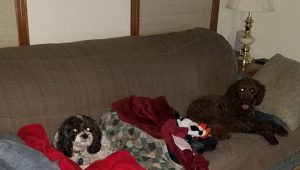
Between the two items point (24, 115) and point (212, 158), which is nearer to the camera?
point (24, 115)

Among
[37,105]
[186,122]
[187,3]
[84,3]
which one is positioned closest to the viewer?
[37,105]

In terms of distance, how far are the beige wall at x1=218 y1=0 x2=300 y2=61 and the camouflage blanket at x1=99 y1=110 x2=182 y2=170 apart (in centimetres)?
171

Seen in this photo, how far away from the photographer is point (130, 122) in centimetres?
178

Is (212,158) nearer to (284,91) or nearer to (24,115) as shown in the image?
(284,91)

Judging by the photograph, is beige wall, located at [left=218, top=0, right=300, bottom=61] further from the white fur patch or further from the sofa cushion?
the white fur patch

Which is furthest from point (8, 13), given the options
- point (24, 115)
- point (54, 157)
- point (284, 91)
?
point (284, 91)

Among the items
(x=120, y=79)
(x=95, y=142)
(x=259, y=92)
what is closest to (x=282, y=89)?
(x=259, y=92)

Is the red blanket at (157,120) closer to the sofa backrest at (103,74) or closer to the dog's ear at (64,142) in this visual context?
the sofa backrest at (103,74)

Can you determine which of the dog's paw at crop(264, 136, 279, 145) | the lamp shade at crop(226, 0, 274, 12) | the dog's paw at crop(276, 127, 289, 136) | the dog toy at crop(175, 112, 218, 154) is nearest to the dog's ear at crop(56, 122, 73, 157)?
the dog toy at crop(175, 112, 218, 154)

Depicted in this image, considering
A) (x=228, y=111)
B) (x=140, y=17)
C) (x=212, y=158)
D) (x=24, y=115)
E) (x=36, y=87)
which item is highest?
(x=140, y=17)

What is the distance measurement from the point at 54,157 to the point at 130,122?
1.61 ft

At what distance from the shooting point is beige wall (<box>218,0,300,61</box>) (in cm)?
293

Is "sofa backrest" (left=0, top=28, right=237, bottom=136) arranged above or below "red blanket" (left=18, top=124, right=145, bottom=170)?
above

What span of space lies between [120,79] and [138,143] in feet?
1.28
